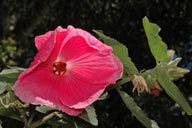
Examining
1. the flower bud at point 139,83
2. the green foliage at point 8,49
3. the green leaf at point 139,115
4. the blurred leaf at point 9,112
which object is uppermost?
the flower bud at point 139,83

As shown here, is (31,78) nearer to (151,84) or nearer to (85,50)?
(85,50)

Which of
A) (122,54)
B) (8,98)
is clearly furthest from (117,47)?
(8,98)

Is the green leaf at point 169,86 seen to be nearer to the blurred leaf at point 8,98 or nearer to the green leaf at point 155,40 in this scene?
the green leaf at point 155,40

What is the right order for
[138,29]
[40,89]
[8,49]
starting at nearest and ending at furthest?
[40,89] → [138,29] → [8,49]

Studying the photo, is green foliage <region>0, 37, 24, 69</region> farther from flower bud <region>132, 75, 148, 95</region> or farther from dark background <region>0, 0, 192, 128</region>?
flower bud <region>132, 75, 148, 95</region>

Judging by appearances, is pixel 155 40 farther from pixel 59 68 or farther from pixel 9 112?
pixel 9 112

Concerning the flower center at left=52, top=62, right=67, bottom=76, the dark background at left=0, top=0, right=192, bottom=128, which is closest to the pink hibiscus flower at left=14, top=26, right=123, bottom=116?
the flower center at left=52, top=62, right=67, bottom=76

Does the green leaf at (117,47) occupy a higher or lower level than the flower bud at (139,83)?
higher

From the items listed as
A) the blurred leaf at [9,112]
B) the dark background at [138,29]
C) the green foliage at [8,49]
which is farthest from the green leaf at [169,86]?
the green foliage at [8,49]
